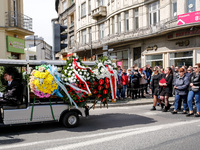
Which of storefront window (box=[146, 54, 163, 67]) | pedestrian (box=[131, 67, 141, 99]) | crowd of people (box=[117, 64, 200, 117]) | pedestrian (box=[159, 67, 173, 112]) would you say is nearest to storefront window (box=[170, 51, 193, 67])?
storefront window (box=[146, 54, 163, 67])

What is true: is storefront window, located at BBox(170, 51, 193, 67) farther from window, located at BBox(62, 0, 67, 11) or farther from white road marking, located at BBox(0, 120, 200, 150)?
window, located at BBox(62, 0, 67, 11)

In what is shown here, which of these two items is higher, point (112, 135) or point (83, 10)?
point (83, 10)

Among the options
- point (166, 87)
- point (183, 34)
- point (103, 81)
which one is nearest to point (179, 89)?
point (166, 87)

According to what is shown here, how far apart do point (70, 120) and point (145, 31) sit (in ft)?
54.4

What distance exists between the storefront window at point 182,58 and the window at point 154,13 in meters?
3.90

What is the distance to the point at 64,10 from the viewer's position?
137 ft

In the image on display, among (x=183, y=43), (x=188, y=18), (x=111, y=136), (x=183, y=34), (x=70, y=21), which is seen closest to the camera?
(x=111, y=136)

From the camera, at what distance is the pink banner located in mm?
16266

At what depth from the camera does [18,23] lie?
18.8 m

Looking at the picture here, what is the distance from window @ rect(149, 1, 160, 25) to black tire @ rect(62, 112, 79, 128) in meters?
16.5

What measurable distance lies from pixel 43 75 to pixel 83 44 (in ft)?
87.0

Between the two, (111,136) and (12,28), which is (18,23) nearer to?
(12,28)

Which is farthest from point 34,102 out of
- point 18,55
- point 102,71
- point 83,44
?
point 83,44

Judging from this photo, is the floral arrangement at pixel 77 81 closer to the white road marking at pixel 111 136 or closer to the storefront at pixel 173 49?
the white road marking at pixel 111 136
